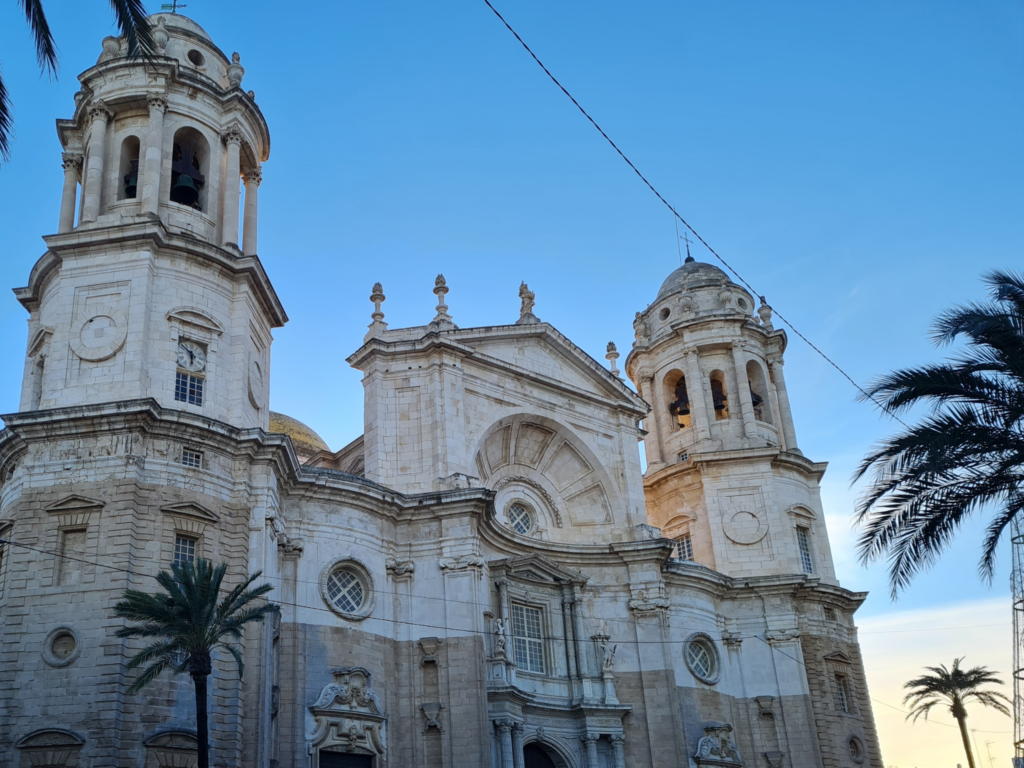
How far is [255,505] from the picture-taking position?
26641 mm

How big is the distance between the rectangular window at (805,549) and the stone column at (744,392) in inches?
165

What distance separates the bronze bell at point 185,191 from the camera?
103ft

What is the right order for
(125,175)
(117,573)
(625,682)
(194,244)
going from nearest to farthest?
(117,573) < (194,244) < (125,175) < (625,682)

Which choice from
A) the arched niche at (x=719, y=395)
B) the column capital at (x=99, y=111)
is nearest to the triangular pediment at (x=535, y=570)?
the arched niche at (x=719, y=395)

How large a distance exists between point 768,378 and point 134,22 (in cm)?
3573

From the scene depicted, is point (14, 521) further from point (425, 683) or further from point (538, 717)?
point (538, 717)

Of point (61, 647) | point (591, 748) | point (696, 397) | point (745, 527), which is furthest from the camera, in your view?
point (696, 397)

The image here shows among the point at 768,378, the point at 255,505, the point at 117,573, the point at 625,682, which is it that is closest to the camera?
the point at 117,573

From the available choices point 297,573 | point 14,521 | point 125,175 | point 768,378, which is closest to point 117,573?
point 14,521

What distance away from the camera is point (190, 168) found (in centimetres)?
3222

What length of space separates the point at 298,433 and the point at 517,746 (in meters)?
22.7

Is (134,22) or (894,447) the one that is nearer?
(134,22)

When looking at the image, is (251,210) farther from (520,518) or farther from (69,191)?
(520,518)

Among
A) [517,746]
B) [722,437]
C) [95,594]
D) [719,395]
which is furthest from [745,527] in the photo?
[95,594]
